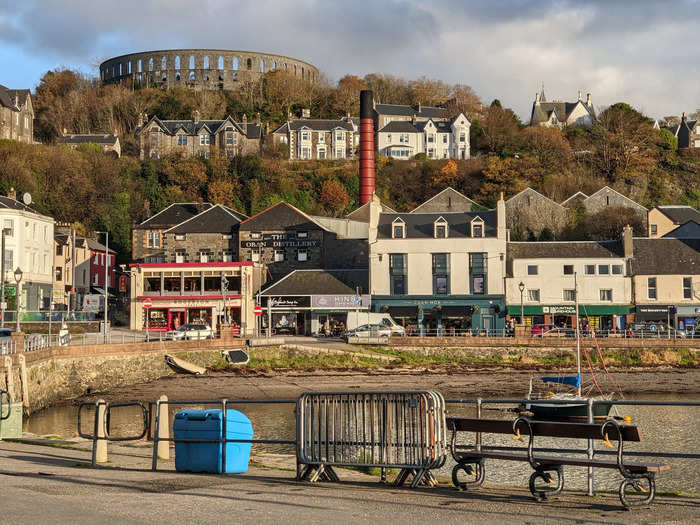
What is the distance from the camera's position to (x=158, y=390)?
43.1 metres

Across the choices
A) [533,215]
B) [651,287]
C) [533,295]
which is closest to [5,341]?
[533,295]

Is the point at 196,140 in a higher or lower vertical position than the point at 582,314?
higher

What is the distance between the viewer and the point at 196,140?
105 m

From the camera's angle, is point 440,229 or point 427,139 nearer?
point 440,229

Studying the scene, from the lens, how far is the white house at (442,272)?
6125 centimetres

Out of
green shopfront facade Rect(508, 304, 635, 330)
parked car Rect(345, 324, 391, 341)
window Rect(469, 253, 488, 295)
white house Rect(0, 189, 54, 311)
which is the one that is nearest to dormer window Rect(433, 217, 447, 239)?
window Rect(469, 253, 488, 295)

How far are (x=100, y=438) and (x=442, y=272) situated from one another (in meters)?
47.5

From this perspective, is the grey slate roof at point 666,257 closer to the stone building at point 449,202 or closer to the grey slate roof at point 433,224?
the grey slate roof at point 433,224

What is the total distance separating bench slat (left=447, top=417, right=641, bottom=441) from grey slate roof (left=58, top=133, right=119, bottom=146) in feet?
323

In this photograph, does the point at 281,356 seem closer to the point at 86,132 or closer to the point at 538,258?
the point at 538,258

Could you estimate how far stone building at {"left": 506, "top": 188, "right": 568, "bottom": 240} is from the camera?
82.4 metres

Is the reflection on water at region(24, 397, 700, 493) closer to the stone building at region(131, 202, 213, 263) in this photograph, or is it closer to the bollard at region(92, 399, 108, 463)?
the bollard at region(92, 399, 108, 463)

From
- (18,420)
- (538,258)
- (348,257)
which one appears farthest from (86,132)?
(18,420)

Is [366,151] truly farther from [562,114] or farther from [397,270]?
[562,114]
